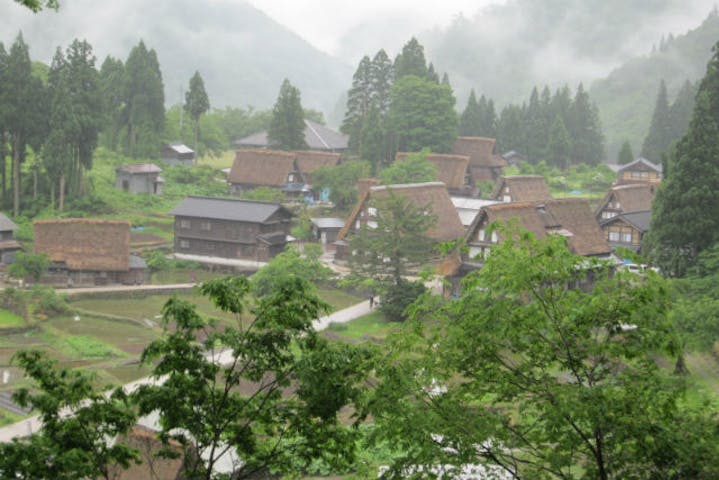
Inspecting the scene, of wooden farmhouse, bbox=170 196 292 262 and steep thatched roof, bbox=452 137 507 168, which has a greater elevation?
steep thatched roof, bbox=452 137 507 168

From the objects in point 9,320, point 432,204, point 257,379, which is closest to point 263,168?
point 432,204

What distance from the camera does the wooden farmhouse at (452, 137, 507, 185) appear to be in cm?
5722

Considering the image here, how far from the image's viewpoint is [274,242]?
4062 cm

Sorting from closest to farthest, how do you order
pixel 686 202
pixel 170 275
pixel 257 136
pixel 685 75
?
pixel 686 202, pixel 170 275, pixel 257 136, pixel 685 75

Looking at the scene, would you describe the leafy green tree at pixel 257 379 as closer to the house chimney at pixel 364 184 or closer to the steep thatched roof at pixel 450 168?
the house chimney at pixel 364 184

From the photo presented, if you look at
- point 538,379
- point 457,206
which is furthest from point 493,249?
point 457,206

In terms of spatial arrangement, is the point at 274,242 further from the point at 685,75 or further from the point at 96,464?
the point at 685,75

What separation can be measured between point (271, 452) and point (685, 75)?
344 ft

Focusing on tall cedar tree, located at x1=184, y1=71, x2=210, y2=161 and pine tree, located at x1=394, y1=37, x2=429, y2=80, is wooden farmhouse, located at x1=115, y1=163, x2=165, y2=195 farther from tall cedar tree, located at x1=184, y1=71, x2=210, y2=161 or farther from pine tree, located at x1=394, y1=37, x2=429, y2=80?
pine tree, located at x1=394, y1=37, x2=429, y2=80

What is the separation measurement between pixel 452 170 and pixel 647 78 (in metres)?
64.7

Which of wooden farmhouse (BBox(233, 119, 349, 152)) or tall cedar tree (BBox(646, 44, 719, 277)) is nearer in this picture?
tall cedar tree (BBox(646, 44, 719, 277))

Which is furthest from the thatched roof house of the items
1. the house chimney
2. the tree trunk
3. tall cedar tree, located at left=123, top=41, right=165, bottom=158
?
the tree trunk

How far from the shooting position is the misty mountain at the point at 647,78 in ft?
323

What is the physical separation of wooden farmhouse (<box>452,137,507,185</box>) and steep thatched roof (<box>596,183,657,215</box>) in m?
14.1
